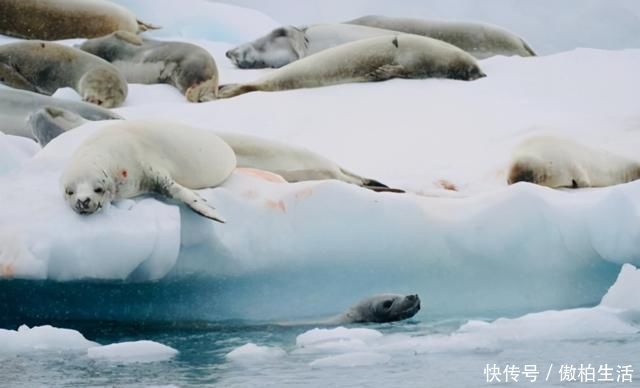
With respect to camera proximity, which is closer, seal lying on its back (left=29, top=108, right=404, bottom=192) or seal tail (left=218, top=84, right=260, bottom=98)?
seal lying on its back (left=29, top=108, right=404, bottom=192)

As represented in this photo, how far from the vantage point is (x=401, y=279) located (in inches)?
168

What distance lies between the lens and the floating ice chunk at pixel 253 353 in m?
3.64

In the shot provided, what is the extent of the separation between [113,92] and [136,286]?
137 inches

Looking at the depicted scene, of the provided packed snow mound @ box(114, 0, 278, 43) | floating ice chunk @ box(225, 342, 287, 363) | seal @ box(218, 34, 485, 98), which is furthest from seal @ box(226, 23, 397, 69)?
floating ice chunk @ box(225, 342, 287, 363)

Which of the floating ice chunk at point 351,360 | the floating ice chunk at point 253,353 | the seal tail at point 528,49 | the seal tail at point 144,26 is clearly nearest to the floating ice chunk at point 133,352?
the floating ice chunk at point 253,353

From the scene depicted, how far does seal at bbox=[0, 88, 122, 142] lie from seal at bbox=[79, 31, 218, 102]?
51.0 inches

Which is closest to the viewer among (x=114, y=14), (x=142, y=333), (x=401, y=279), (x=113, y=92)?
(x=142, y=333)

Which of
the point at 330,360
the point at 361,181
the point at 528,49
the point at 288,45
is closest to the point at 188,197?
the point at 330,360

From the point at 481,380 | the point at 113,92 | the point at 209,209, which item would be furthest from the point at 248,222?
the point at 113,92

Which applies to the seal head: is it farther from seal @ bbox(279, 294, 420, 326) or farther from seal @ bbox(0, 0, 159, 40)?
seal @ bbox(279, 294, 420, 326)

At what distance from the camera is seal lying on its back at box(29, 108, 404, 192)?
503cm

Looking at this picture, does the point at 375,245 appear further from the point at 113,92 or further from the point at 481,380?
the point at 113,92

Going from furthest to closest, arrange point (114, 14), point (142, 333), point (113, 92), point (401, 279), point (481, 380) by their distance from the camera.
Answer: point (114, 14), point (113, 92), point (401, 279), point (142, 333), point (481, 380)

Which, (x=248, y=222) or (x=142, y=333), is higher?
(x=248, y=222)
